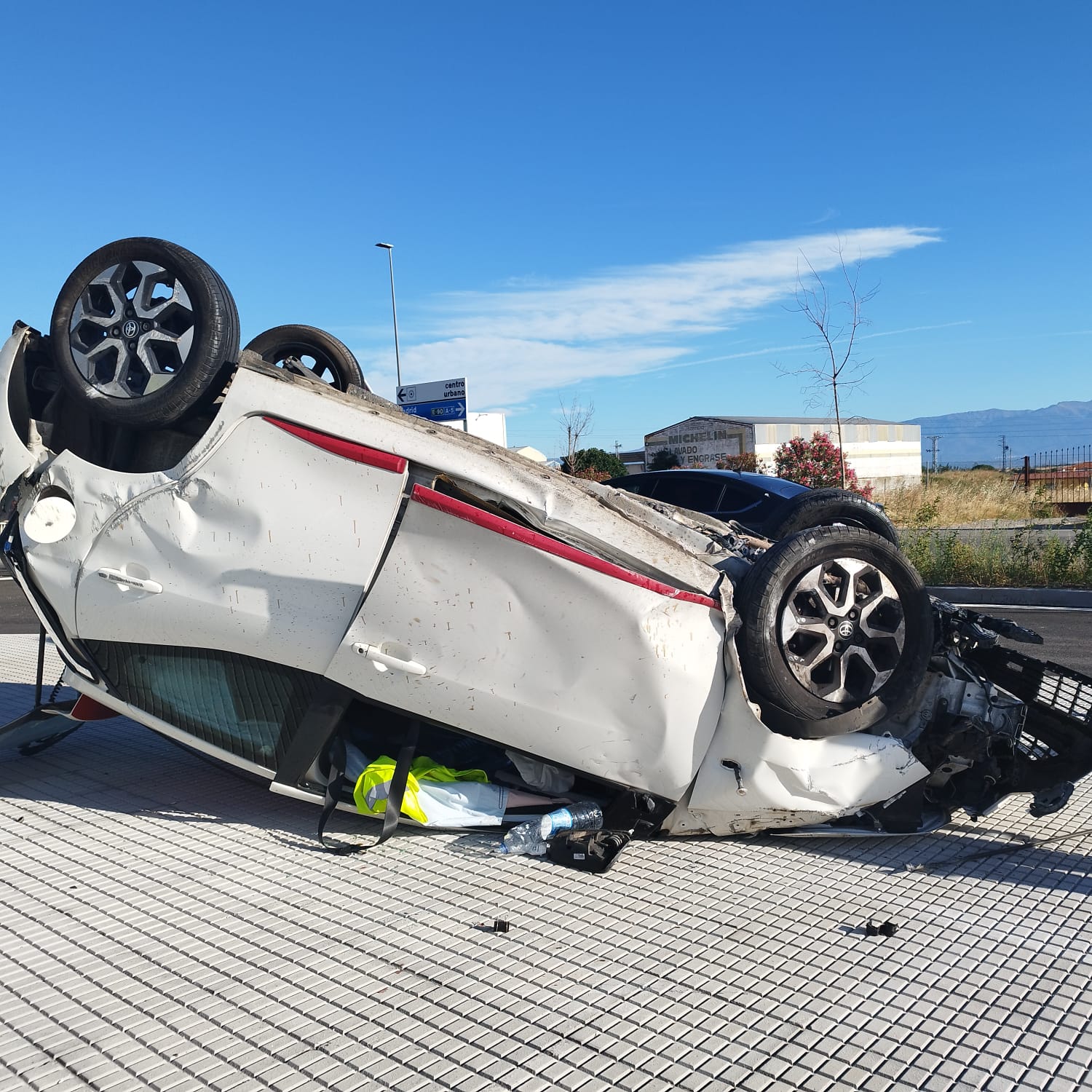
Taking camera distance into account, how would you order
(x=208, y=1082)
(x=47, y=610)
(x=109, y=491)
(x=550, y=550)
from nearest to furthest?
(x=208, y=1082) → (x=550, y=550) → (x=109, y=491) → (x=47, y=610)

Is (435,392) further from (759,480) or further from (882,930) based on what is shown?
(882,930)

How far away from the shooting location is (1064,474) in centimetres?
3494

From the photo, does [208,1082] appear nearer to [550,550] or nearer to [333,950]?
[333,950]

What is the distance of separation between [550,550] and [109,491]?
1.85 m

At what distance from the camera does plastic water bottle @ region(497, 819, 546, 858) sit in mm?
4039

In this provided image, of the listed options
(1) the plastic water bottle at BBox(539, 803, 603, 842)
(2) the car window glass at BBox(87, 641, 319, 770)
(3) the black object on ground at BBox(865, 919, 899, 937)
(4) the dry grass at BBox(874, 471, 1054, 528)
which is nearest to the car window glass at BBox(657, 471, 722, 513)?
(1) the plastic water bottle at BBox(539, 803, 603, 842)

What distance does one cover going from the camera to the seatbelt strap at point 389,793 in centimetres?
402

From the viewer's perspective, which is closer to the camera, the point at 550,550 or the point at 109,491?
the point at 550,550

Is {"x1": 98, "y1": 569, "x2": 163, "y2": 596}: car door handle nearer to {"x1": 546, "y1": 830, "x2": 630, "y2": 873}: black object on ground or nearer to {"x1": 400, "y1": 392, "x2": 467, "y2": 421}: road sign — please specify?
{"x1": 546, "y1": 830, "x2": 630, "y2": 873}: black object on ground

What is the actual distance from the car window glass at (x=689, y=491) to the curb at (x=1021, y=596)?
4021 millimetres

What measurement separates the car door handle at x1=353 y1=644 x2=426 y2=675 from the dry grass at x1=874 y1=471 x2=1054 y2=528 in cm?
1589

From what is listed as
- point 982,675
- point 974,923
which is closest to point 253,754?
point 974,923

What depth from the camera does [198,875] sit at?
393 cm

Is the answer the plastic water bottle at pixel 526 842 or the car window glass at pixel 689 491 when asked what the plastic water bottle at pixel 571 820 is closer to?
the plastic water bottle at pixel 526 842
